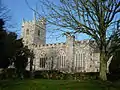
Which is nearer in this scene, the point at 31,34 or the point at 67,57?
the point at 67,57

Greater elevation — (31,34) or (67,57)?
(31,34)

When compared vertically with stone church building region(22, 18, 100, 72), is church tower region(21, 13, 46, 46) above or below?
above

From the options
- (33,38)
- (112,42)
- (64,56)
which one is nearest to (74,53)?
(64,56)

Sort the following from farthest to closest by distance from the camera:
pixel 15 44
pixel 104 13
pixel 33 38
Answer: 1. pixel 33 38
2. pixel 15 44
3. pixel 104 13

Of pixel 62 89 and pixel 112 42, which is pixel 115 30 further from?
pixel 62 89

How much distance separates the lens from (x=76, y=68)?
79.5 metres

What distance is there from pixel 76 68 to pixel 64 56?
5851 mm

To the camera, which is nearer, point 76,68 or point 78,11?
point 78,11

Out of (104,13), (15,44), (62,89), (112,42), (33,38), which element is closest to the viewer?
(62,89)

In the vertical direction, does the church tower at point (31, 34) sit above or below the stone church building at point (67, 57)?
above

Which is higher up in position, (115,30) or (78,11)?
(78,11)

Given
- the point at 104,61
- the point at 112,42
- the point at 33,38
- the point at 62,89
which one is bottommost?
the point at 62,89

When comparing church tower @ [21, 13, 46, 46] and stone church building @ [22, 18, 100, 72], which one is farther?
church tower @ [21, 13, 46, 46]

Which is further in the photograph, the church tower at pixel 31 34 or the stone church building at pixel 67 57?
the church tower at pixel 31 34
